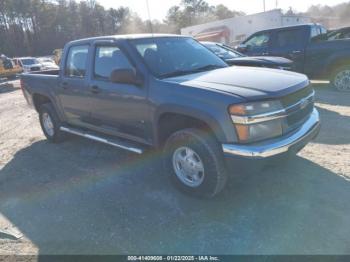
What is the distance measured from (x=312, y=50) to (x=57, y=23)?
62.7 meters

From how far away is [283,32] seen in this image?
32.8 feet

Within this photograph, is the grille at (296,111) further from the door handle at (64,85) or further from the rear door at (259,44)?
the rear door at (259,44)

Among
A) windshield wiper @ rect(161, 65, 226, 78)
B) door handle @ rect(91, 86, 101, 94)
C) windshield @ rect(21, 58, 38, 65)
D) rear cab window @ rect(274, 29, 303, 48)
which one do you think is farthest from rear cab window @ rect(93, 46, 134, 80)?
windshield @ rect(21, 58, 38, 65)

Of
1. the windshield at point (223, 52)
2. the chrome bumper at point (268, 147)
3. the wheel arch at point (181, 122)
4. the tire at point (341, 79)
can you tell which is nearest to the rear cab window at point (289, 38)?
the tire at point (341, 79)

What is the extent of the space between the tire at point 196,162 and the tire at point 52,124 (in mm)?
3208

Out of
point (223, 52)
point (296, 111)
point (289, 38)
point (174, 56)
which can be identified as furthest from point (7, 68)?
point (296, 111)

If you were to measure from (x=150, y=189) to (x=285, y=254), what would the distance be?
189cm

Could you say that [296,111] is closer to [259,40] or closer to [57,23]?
[259,40]

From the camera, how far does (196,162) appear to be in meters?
3.68

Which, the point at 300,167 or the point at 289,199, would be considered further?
the point at 300,167

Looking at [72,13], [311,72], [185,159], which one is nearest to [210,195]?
[185,159]

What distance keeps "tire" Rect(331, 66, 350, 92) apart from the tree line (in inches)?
1942

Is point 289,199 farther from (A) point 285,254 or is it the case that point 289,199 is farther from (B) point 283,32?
(B) point 283,32

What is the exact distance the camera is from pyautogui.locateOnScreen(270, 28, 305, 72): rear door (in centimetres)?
951
